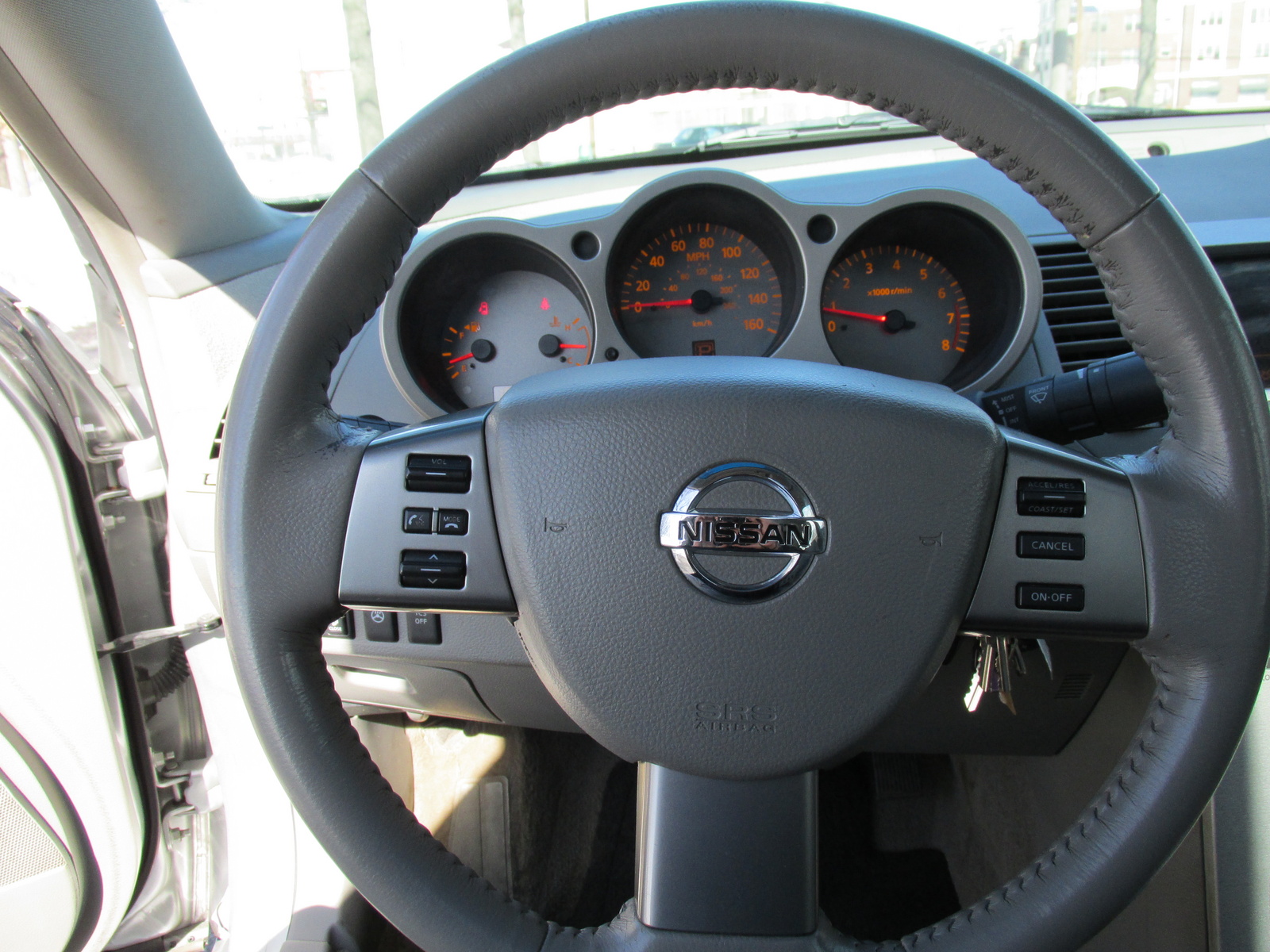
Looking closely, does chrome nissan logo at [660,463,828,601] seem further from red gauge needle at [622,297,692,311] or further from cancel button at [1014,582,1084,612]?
red gauge needle at [622,297,692,311]

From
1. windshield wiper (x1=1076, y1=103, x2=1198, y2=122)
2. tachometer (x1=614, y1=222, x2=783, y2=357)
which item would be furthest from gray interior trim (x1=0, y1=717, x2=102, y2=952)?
windshield wiper (x1=1076, y1=103, x2=1198, y2=122)

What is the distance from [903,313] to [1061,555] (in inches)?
37.4

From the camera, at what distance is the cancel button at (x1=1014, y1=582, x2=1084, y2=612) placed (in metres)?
0.70

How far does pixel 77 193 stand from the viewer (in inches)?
56.3

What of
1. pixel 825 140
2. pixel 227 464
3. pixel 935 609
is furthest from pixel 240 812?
pixel 825 140

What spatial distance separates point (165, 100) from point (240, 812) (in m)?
1.27

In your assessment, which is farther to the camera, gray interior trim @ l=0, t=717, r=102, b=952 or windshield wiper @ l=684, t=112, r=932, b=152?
windshield wiper @ l=684, t=112, r=932, b=152

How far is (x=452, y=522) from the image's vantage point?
737 millimetres

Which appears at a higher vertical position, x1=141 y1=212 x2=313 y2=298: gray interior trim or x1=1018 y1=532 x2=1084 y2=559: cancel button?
x1=141 y1=212 x2=313 y2=298: gray interior trim

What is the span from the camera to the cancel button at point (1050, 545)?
70 cm

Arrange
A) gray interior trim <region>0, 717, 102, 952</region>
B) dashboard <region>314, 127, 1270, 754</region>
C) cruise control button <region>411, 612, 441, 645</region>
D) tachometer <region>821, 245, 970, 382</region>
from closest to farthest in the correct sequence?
cruise control button <region>411, 612, 441, 645</region> < dashboard <region>314, 127, 1270, 754</region> < gray interior trim <region>0, 717, 102, 952</region> < tachometer <region>821, 245, 970, 382</region>

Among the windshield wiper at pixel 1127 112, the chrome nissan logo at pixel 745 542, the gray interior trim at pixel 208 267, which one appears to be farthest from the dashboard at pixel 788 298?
the chrome nissan logo at pixel 745 542

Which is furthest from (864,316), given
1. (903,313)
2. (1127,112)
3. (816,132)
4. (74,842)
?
(74,842)

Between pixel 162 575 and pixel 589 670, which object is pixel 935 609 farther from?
pixel 162 575
